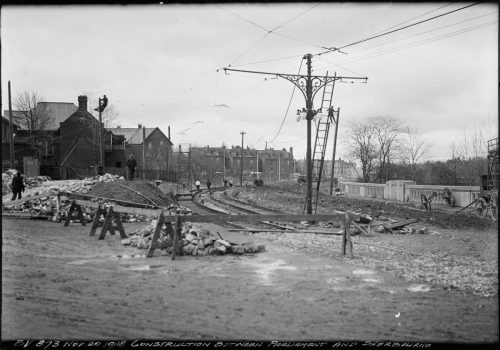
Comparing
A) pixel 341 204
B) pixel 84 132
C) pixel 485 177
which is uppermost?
pixel 84 132

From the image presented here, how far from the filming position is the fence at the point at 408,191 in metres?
24.0

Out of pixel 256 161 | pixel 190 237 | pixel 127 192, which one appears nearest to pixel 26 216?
pixel 127 192

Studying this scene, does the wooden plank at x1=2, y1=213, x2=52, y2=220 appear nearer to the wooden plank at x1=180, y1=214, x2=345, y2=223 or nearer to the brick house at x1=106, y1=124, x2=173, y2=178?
the wooden plank at x1=180, y1=214, x2=345, y2=223

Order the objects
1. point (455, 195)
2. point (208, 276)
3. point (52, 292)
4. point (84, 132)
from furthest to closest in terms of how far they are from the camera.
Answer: point (84, 132) → point (455, 195) → point (208, 276) → point (52, 292)

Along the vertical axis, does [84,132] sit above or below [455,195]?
above

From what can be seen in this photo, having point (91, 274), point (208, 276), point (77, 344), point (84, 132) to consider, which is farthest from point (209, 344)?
point (84, 132)

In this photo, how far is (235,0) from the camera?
3152 mm

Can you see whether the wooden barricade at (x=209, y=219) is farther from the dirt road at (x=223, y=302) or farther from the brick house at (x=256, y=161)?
the brick house at (x=256, y=161)

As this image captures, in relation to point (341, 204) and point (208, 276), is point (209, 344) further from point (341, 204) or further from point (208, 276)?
point (341, 204)

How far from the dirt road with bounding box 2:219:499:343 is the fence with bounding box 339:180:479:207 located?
60.3 ft

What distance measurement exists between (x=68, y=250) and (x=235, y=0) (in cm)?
831

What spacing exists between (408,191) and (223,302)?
87.5 ft

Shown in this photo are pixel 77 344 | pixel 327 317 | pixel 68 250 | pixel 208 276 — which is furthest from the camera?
pixel 68 250

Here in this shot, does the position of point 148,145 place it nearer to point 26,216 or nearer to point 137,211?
point 26,216
